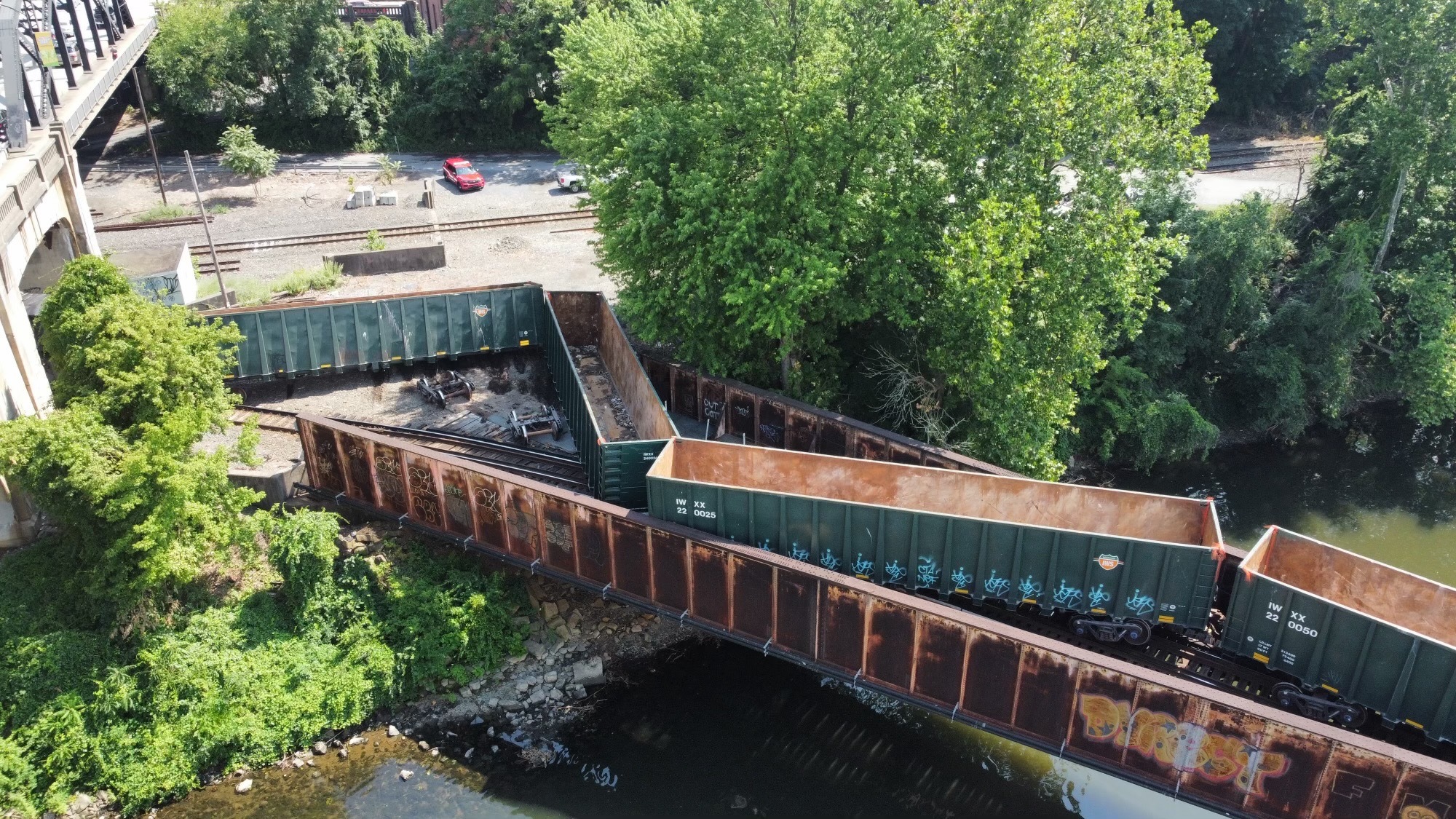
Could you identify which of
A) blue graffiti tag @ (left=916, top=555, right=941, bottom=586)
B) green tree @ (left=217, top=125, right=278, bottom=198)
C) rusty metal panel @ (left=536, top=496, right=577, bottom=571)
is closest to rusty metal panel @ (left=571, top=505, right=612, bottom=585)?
rusty metal panel @ (left=536, top=496, right=577, bottom=571)

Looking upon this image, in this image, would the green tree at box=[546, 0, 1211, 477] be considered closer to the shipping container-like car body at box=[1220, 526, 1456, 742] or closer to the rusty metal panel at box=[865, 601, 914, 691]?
the shipping container-like car body at box=[1220, 526, 1456, 742]

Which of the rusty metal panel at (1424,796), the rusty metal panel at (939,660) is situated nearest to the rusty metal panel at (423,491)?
the rusty metal panel at (939,660)

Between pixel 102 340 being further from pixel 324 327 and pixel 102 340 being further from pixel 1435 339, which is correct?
pixel 1435 339

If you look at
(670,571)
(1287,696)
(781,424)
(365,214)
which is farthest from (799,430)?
(365,214)

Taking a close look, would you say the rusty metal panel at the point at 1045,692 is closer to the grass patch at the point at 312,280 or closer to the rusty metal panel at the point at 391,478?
the rusty metal panel at the point at 391,478

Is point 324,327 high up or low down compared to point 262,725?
up

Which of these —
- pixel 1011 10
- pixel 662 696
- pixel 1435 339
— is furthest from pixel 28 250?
pixel 1435 339

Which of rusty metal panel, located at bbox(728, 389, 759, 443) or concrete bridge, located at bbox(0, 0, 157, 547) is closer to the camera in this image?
concrete bridge, located at bbox(0, 0, 157, 547)
